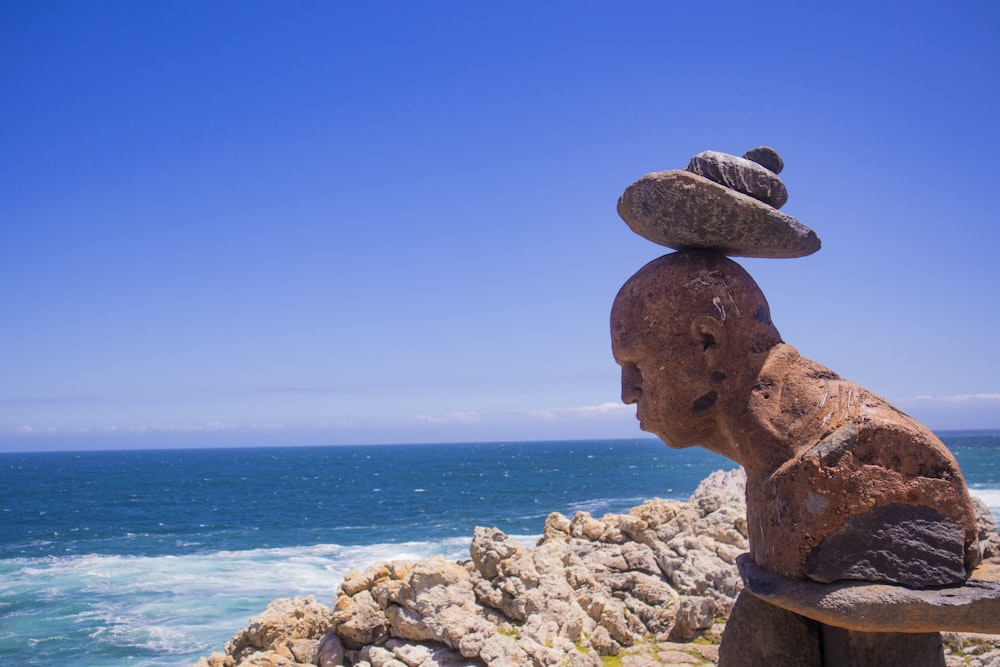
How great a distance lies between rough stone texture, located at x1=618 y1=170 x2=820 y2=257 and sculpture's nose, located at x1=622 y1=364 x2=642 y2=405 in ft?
2.75

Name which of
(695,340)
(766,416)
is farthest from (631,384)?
(766,416)

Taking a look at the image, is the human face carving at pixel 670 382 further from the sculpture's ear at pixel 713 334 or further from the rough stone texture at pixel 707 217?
the rough stone texture at pixel 707 217

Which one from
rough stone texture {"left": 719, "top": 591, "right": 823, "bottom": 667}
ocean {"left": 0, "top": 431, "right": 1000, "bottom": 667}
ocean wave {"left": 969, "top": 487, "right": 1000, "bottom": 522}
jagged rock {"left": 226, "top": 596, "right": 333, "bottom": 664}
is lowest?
ocean {"left": 0, "top": 431, "right": 1000, "bottom": 667}

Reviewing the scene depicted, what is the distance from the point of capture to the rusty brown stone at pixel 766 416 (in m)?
4.06

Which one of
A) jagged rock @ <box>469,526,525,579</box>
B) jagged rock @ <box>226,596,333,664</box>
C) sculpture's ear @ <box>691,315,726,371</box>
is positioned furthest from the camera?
jagged rock @ <box>469,526,525,579</box>

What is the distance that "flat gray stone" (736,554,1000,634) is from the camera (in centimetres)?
388

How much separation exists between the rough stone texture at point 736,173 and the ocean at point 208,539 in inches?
482

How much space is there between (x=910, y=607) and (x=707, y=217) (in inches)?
90.6

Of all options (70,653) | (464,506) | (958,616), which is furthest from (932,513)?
(464,506)

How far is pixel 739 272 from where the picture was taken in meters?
4.88

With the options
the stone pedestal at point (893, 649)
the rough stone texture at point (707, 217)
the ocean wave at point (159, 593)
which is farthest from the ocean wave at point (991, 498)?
the rough stone texture at point (707, 217)

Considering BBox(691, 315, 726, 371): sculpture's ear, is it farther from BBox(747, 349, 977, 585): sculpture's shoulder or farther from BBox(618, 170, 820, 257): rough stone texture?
BBox(747, 349, 977, 585): sculpture's shoulder

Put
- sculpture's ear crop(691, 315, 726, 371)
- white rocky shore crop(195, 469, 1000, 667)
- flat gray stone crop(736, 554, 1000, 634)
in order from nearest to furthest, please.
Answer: flat gray stone crop(736, 554, 1000, 634) < sculpture's ear crop(691, 315, 726, 371) < white rocky shore crop(195, 469, 1000, 667)

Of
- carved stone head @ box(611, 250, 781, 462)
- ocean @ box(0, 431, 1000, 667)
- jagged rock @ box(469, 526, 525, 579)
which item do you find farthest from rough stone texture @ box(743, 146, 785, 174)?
ocean @ box(0, 431, 1000, 667)
